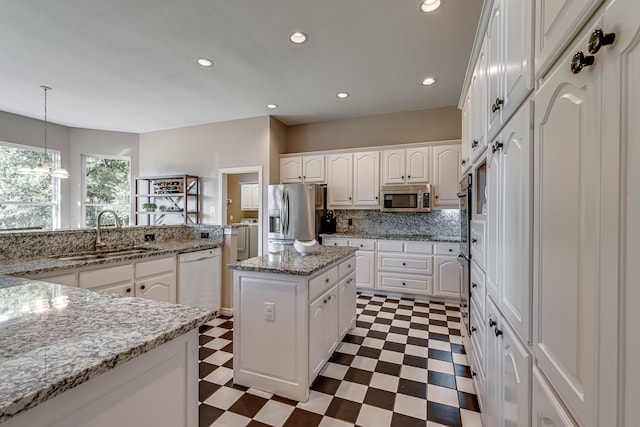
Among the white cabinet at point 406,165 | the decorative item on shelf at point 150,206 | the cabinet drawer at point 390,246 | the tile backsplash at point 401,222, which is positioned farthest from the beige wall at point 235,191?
the cabinet drawer at point 390,246

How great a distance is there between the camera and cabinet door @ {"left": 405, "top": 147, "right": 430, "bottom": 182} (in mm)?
3914

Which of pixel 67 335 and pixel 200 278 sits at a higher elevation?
pixel 67 335

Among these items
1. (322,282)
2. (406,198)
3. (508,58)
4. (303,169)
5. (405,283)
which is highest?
(303,169)

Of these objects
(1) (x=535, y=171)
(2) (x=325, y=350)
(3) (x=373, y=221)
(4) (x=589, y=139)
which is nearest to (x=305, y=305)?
(2) (x=325, y=350)

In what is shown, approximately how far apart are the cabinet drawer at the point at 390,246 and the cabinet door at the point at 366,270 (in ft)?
0.55

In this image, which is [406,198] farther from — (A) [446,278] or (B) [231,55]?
(B) [231,55]

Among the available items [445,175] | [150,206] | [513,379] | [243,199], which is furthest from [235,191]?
[513,379]

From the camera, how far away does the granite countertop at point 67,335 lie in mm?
565

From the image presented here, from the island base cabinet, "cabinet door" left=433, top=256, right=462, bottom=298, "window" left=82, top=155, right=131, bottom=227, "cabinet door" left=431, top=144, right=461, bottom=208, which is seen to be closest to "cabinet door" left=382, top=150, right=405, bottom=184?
"cabinet door" left=431, top=144, right=461, bottom=208

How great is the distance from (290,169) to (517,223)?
403 centimetres

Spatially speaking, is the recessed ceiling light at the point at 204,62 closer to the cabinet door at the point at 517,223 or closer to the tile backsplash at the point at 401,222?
the tile backsplash at the point at 401,222

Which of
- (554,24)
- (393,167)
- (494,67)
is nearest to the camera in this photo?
(554,24)

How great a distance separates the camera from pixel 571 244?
0.63 m

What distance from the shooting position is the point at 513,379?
991mm
